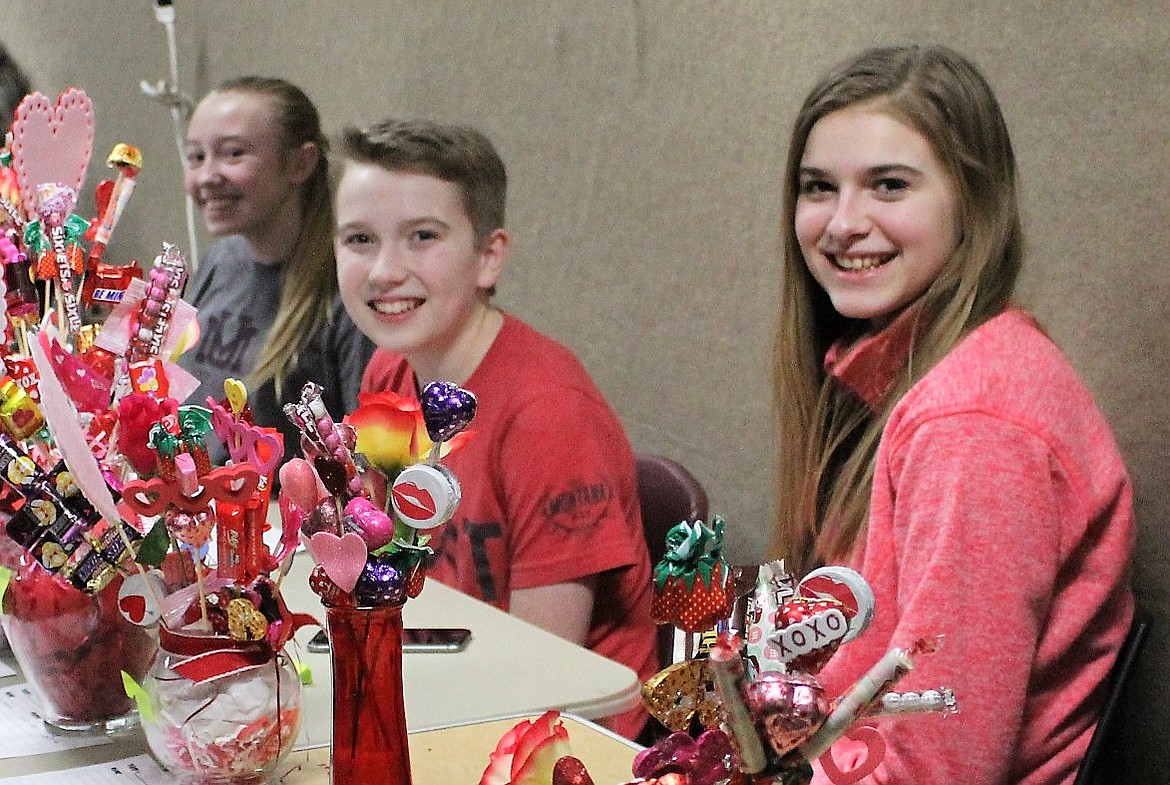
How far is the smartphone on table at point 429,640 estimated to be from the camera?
144 cm

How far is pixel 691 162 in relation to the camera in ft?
8.21

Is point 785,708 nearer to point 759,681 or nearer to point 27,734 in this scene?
point 759,681

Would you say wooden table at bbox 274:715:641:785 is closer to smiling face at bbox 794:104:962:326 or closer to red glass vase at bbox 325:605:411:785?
red glass vase at bbox 325:605:411:785

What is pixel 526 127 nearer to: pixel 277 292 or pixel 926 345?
pixel 277 292

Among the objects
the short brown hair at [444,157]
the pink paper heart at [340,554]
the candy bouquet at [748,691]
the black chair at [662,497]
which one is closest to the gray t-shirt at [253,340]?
the short brown hair at [444,157]

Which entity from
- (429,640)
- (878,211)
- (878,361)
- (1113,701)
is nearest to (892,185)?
(878,211)

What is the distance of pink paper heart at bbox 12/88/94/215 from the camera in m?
1.30

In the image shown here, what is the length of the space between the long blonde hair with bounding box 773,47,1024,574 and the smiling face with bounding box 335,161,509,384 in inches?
23.2

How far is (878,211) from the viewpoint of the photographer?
159 cm

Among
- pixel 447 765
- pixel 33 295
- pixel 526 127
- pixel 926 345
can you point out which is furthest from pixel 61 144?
pixel 526 127

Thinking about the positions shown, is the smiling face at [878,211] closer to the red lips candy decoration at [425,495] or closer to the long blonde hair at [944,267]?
the long blonde hair at [944,267]

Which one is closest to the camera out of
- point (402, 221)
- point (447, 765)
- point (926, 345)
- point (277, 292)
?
point (447, 765)

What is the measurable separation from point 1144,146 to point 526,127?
1447mm

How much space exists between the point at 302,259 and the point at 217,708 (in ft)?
5.53
